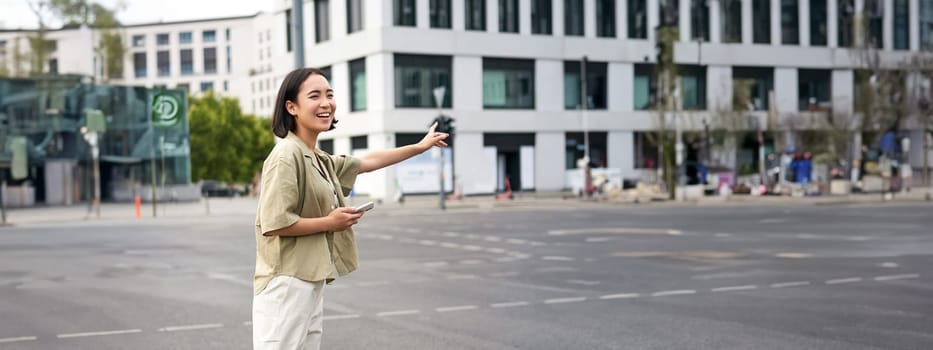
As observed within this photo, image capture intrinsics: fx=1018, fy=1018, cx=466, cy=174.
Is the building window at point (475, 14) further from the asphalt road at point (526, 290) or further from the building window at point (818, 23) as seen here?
the asphalt road at point (526, 290)

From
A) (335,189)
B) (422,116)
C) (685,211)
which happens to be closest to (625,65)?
(422,116)

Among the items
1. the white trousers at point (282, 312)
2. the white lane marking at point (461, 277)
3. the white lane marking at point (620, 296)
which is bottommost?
the white lane marking at point (461, 277)

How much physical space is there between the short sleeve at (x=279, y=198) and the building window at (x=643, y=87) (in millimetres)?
52551

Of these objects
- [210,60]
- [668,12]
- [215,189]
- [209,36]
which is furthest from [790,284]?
[209,36]

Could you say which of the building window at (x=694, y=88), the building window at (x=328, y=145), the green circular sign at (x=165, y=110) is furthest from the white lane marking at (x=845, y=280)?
the building window at (x=694, y=88)

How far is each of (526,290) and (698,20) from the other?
158 feet

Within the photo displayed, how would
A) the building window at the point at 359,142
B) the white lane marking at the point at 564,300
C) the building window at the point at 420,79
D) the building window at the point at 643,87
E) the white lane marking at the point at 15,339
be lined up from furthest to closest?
1. the building window at the point at 643,87
2. the building window at the point at 359,142
3. the building window at the point at 420,79
4. the white lane marking at the point at 564,300
5. the white lane marking at the point at 15,339

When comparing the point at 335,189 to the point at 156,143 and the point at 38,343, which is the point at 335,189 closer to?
the point at 38,343

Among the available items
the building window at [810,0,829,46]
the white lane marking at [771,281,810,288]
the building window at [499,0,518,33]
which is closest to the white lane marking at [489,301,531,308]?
the white lane marking at [771,281,810,288]

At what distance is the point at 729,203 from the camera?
37969 millimetres

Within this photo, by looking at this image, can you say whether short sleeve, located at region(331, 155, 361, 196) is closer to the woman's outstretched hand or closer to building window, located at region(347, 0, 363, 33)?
the woman's outstretched hand

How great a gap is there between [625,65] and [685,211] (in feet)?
76.5

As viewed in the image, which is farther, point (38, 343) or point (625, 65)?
point (625, 65)

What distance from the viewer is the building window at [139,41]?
406 ft
